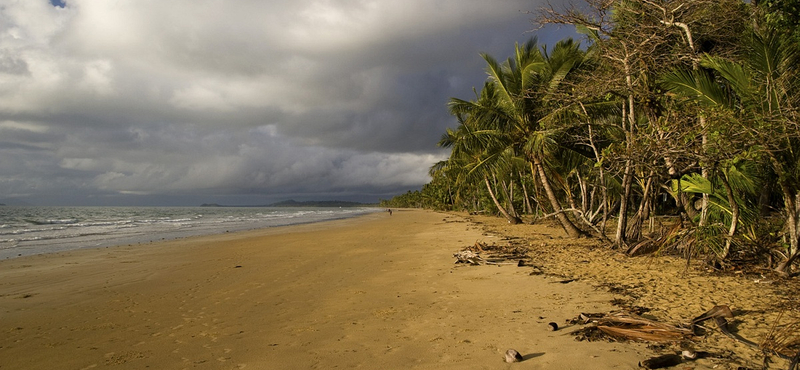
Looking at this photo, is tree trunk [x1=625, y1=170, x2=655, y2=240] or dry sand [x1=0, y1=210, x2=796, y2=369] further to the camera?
tree trunk [x1=625, y1=170, x2=655, y2=240]

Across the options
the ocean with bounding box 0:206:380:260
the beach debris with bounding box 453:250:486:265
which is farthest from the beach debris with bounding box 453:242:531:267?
the ocean with bounding box 0:206:380:260

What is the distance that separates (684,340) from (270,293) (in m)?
6.05

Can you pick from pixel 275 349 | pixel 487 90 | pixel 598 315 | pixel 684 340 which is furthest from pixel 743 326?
pixel 487 90

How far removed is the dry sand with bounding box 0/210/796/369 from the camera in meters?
4.00

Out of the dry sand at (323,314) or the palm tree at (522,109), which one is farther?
the palm tree at (522,109)

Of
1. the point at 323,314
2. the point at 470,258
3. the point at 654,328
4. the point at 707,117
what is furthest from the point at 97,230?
the point at 707,117

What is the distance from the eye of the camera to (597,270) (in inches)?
299

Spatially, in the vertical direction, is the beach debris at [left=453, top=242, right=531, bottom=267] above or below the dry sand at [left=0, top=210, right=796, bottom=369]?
above

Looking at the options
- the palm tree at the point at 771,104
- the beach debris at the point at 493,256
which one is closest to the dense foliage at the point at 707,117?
the palm tree at the point at 771,104

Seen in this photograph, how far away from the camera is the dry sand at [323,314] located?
4000 mm

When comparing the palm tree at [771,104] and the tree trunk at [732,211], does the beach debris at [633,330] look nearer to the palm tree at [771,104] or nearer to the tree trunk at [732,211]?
the palm tree at [771,104]

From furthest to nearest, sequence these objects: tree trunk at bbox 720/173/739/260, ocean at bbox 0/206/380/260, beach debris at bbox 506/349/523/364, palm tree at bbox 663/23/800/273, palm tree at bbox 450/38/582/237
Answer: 1. ocean at bbox 0/206/380/260
2. palm tree at bbox 450/38/582/237
3. tree trunk at bbox 720/173/739/260
4. palm tree at bbox 663/23/800/273
5. beach debris at bbox 506/349/523/364

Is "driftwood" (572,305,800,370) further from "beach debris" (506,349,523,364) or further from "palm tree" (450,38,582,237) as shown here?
"palm tree" (450,38,582,237)

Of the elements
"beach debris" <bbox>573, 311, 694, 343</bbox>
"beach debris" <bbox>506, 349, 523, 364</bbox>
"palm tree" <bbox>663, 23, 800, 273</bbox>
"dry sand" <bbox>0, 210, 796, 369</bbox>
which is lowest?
"dry sand" <bbox>0, 210, 796, 369</bbox>
